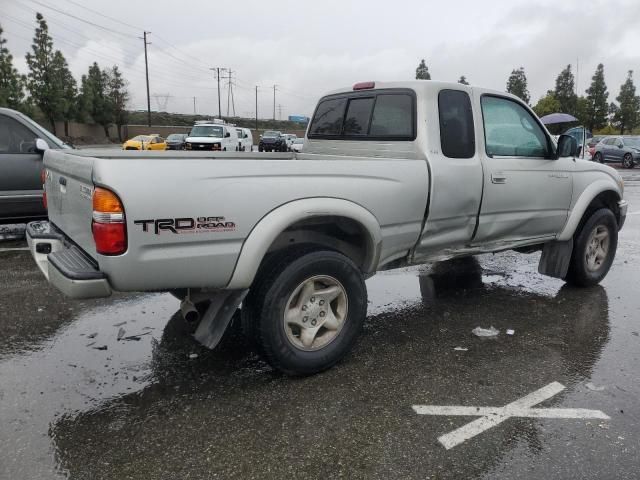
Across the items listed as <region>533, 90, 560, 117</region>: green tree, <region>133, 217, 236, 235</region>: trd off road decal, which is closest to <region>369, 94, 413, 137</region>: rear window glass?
<region>133, 217, 236, 235</region>: trd off road decal

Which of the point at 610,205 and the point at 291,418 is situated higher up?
the point at 610,205

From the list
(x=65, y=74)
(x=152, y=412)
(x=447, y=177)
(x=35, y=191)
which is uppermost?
(x=65, y=74)

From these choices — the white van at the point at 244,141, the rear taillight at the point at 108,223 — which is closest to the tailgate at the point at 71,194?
the rear taillight at the point at 108,223

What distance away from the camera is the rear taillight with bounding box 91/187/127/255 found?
2.65 metres

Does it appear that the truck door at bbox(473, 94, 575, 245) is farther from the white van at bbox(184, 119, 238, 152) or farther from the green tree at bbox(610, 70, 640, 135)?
the green tree at bbox(610, 70, 640, 135)

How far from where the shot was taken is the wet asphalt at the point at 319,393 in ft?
8.52

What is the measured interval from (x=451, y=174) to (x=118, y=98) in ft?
227

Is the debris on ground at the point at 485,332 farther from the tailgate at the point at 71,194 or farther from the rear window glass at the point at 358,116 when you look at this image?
the tailgate at the point at 71,194

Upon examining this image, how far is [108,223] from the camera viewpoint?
2662 millimetres

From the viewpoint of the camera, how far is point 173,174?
2752mm

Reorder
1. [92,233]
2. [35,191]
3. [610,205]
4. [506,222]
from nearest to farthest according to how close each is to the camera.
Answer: [92,233] → [506,222] → [610,205] → [35,191]

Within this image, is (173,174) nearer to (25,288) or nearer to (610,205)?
(25,288)

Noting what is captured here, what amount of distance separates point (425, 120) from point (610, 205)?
282 centimetres

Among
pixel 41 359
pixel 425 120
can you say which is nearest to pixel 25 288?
pixel 41 359
